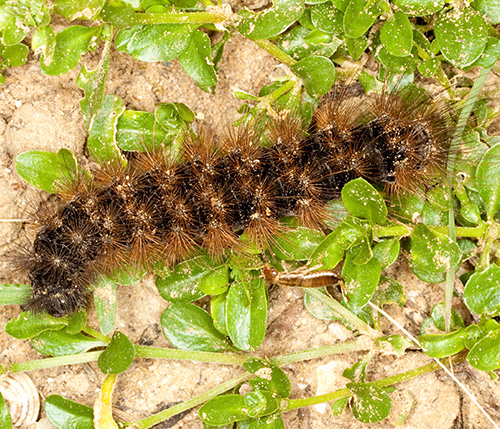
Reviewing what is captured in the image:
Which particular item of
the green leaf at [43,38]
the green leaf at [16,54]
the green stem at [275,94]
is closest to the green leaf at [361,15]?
the green stem at [275,94]

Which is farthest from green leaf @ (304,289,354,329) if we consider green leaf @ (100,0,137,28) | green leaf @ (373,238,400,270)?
green leaf @ (100,0,137,28)

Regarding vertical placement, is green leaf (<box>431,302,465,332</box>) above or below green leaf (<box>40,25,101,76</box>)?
below

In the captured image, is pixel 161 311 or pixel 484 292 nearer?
pixel 484 292

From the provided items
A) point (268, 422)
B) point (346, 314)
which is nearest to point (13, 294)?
point (268, 422)

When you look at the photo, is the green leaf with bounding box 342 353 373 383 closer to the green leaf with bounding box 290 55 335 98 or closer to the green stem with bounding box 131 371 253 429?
the green stem with bounding box 131 371 253 429

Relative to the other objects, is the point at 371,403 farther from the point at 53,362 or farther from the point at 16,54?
the point at 16,54

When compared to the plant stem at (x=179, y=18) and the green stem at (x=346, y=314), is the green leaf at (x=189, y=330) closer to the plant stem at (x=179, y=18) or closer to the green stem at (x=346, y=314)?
the green stem at (x=346, y=314)

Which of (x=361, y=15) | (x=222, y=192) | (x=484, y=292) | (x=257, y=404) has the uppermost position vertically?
(x=361, y=15)
